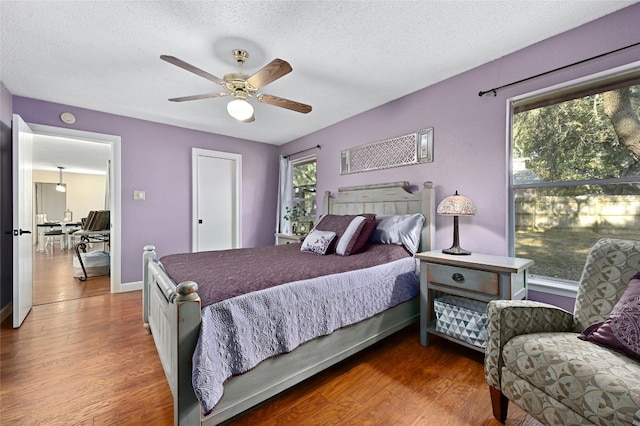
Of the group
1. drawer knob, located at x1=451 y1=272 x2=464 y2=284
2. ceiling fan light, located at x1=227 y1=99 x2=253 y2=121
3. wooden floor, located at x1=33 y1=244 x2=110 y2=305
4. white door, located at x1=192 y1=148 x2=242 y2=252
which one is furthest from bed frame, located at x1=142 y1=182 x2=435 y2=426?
white door, located at x1=192 y1=148 x2=242 y2=252

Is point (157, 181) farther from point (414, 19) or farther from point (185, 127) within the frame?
point (414, 19)

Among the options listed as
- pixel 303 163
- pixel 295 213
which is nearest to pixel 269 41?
pixel 303 163

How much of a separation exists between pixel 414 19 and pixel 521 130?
4.23 feet

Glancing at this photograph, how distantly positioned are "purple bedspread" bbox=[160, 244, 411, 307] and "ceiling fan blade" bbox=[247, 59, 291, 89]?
135 cm

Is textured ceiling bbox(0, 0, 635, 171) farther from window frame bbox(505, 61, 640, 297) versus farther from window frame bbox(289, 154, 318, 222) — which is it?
window frame bbox(289, 154, 318, 222)

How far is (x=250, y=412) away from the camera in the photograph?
4.76 ft

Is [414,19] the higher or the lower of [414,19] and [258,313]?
the higher

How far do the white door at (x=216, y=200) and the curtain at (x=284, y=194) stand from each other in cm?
74

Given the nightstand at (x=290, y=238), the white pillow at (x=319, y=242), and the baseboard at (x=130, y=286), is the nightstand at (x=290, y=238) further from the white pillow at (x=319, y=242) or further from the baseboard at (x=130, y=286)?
the baseboard at (x=130, y=286)

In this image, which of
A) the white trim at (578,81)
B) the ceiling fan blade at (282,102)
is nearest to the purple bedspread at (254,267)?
the ceiling fan blade at (282,102)

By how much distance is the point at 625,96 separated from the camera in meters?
1.79

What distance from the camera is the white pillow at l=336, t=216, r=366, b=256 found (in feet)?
7.92

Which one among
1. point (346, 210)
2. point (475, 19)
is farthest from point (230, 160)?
point (475, 19)

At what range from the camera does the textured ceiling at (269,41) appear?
1.73 metres
